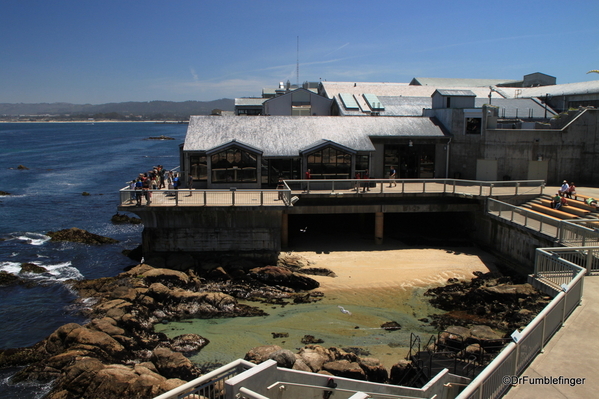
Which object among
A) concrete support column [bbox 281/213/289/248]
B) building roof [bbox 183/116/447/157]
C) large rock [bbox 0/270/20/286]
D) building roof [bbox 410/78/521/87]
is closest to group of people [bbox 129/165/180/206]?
building roof [bbox 183/116/447/157]

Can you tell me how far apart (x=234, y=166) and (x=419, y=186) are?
10.9 m

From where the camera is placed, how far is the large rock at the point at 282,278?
23141 millimetres

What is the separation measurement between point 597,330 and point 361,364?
6.44 m

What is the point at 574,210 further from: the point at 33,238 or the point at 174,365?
the point at 33,238

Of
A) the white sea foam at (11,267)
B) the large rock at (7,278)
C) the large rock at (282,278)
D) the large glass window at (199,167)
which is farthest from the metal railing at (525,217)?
the white sea foam at (11,267)

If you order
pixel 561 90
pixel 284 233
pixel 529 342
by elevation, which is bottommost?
pixel 284 233

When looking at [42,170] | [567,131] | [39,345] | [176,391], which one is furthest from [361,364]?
[42,170]

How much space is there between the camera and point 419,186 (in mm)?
29156

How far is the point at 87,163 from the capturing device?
85.0 m

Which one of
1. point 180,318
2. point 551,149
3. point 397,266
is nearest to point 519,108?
point 551,149

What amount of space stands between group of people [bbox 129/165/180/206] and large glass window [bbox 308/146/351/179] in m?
8.19

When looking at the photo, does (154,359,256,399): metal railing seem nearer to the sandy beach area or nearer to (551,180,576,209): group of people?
the sandy beach area

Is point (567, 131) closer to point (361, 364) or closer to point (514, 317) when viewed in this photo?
point (514, 317)

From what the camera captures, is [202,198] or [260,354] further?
[202,198]
